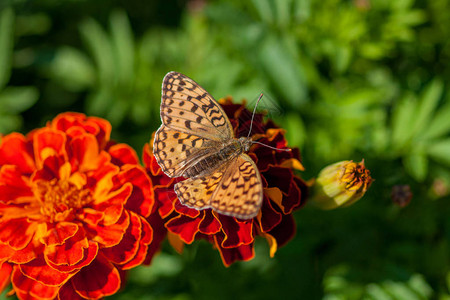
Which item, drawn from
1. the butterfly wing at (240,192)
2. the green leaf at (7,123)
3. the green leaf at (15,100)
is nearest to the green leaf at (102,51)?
the green leaf at (15,100)

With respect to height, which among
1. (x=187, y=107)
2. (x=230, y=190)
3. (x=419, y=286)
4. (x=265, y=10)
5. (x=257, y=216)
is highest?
(x=265, y=10)

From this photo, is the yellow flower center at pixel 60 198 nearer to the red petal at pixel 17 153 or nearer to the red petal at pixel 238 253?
the red petal at pixel 17 153

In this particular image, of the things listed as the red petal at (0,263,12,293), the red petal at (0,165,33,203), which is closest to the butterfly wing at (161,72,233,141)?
the red petal at (0,165,33,203)

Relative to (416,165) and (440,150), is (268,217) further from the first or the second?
(440,150)

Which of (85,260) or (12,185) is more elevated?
(12,185)

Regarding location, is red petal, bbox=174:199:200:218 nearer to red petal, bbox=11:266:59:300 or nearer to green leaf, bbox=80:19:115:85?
red petal, bbox=11:266:59:300

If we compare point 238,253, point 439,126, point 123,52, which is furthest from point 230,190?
point 123,52

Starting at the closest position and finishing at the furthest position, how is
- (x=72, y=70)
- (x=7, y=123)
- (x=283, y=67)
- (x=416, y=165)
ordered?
(x=416, y=165)
(x=283, y=67)
(x=7, y=123)
(x=72, y=70)

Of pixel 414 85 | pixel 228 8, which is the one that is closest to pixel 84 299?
pixel 228 8
